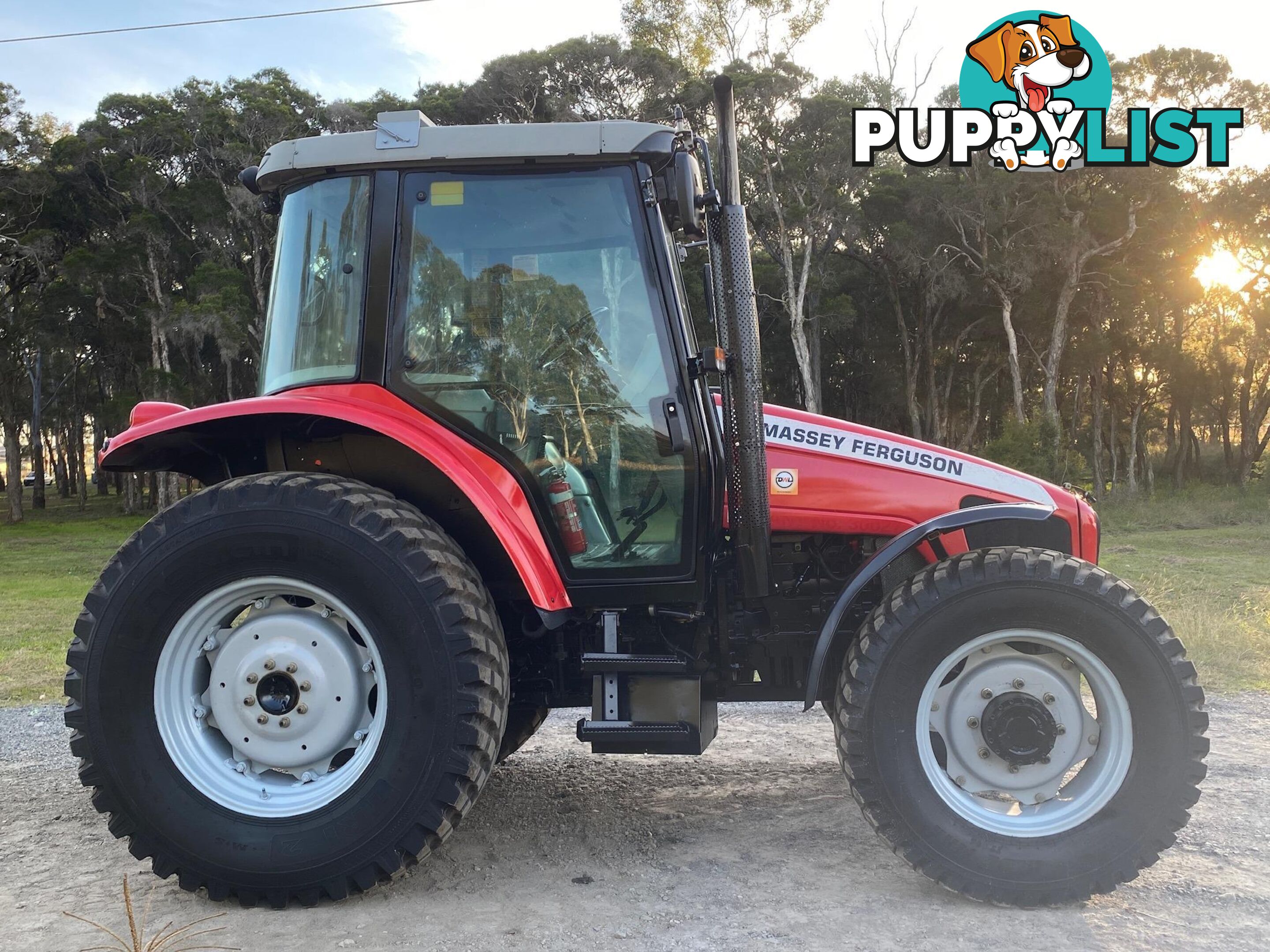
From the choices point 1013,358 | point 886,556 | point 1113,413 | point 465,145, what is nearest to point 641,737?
point 886,556

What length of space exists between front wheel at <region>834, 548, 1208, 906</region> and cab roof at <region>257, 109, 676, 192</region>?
1.78 metres

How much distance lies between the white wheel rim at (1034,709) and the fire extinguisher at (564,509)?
1.29 m

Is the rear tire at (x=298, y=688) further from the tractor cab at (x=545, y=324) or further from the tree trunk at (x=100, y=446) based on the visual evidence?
the tree trunk at (x=100, y=446)

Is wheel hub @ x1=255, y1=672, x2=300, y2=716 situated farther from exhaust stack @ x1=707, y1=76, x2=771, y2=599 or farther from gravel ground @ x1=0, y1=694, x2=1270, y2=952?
exhaust stack @ x1=707, y1=76, x2=771, y2=599

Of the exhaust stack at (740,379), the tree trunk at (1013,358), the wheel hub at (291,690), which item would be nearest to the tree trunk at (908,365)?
the tree trunk at (1013,358)

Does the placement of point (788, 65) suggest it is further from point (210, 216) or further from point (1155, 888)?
point (1155, 888)

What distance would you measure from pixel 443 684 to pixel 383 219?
1613 mm

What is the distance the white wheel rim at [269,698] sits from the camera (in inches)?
132

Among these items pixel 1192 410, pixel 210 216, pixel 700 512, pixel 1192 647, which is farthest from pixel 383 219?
pixel 1192 410

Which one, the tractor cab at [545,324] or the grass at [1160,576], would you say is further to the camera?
the grass at [1160,576]

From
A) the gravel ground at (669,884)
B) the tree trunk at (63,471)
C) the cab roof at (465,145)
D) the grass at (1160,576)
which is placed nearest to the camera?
the gravel ground at (669,884)

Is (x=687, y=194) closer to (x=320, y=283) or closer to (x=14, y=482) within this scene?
(x=320, y=283)

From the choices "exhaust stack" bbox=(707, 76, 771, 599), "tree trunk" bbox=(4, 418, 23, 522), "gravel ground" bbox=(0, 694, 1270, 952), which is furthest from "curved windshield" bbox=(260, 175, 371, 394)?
"tree trunk" bbox=(4, 418, 23, 522)

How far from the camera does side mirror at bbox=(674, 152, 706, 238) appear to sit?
10.9 feet
